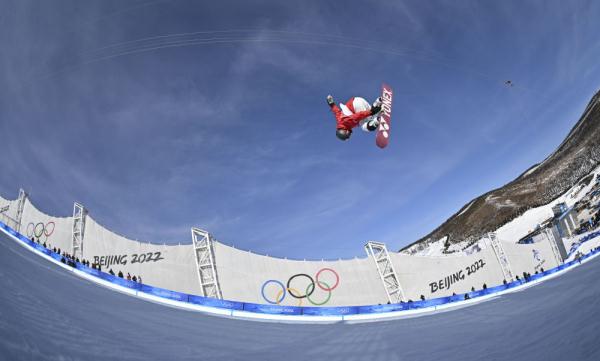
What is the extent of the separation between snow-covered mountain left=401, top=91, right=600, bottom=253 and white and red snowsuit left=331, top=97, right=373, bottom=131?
60647 millimetres

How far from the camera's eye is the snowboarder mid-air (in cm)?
1097

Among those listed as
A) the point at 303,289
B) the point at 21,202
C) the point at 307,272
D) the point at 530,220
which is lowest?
the point at 303,289

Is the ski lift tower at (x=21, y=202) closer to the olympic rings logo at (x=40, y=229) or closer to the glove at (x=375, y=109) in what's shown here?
the olympic rings logo at (x=40, y=229)

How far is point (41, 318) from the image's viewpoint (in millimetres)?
4305

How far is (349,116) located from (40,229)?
38.5m

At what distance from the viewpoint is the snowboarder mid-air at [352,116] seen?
10969mm

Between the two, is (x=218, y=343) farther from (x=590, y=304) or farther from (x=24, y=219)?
(x=24, y=219)

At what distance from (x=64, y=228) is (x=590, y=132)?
364 ft

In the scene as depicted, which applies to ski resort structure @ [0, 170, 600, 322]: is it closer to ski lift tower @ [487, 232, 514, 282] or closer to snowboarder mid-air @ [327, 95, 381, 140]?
ski lift tower @ [487, 232, 514, 282]

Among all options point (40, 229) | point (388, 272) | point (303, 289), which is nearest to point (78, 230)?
point (40, 229)

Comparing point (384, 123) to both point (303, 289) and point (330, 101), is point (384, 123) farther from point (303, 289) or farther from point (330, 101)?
point (303, 289)

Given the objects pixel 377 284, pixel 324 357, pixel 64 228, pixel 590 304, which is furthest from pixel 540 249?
pixel 64 228

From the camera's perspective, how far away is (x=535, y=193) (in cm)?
7794

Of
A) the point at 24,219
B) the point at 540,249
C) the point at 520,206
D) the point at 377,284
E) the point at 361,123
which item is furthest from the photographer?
the point at 520,206
